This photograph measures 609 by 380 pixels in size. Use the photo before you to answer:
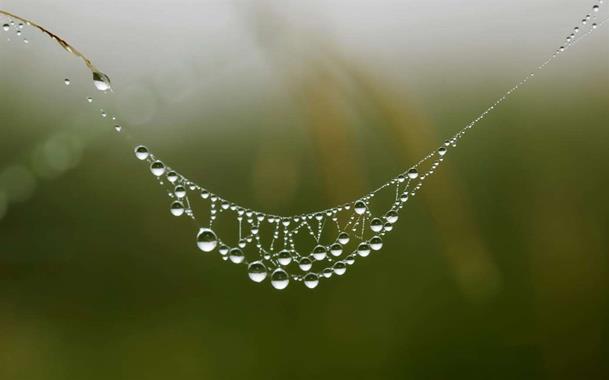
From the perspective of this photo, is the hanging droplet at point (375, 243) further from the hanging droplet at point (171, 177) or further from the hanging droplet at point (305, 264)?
the hanging droplet at point (171, 177)

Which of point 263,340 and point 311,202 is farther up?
point 311,202

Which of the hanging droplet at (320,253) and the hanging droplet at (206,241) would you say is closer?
the hanging droplet at (206,241)

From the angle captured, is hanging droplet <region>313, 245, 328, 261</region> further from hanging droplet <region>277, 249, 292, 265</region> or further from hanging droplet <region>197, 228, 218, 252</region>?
hanging droplet <region>197, 228, 218, 252</region>

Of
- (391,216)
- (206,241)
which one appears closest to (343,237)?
(391,216)

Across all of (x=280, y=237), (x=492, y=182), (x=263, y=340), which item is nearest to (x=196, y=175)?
(x=280, y=237)

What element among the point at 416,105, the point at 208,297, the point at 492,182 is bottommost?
the point at 208,297

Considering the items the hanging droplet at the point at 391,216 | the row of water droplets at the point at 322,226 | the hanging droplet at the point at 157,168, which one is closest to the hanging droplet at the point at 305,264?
the row of water droplets at the point at 322,226

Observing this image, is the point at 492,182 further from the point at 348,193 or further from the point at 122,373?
the point at 122,373

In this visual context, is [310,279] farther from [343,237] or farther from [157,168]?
[157,168]
